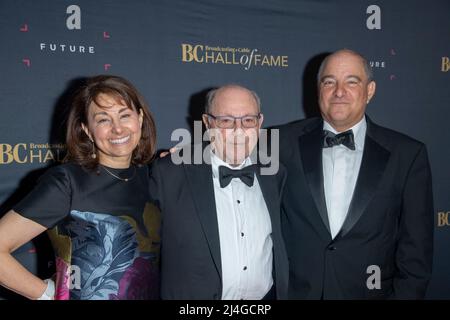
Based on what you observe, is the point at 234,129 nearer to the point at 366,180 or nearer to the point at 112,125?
the point at 112,125

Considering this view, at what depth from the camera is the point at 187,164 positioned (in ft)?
6.48

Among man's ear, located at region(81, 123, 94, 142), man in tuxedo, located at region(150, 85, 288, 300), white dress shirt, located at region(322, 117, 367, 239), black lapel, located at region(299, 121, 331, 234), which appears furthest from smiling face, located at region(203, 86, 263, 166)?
man's ear, located at region(81, 123, 94, 142)

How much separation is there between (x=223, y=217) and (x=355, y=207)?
0.70m

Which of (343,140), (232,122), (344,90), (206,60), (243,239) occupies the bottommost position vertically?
(243,239)

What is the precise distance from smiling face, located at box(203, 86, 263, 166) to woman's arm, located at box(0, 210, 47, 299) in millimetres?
914

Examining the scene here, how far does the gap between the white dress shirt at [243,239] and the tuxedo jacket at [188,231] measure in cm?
5

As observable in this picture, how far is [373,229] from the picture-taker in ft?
6.56

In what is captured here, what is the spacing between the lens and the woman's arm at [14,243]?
1575mm

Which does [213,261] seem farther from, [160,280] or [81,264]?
[81,264]

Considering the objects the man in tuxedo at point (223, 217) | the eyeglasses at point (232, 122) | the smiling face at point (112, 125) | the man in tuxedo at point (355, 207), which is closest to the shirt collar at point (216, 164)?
the man in tuxedo at point (223, 217)

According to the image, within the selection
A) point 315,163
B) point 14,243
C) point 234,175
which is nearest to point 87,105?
point 14,243

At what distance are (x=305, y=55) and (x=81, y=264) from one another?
241 cm

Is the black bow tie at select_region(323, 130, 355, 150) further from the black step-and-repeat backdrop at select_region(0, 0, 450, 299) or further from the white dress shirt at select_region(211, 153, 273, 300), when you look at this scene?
the black step-and-repeat backdrop at select_region(0, 0, 450, 299)

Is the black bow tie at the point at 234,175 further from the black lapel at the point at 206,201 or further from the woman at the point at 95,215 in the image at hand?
the woman at the point at 95,215
